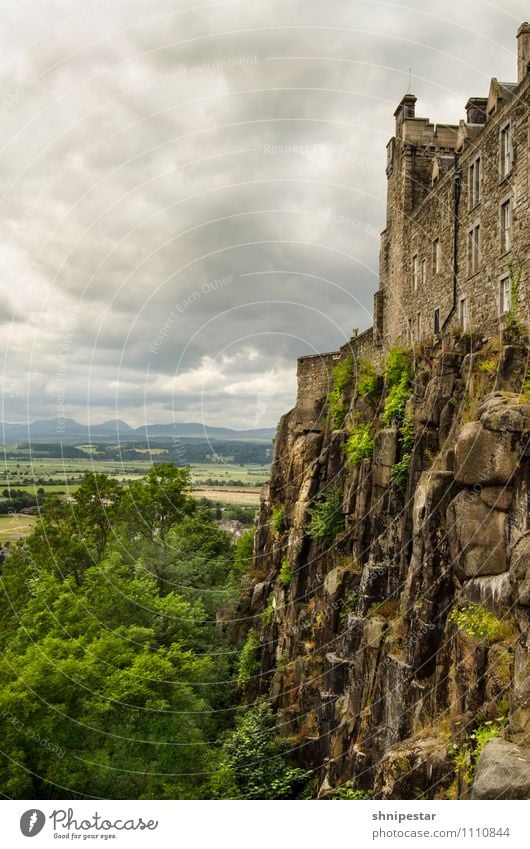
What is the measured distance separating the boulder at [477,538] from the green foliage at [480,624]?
0.76 m

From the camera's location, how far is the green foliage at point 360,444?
2245 centimetres

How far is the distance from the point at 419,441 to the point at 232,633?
86.1 feet

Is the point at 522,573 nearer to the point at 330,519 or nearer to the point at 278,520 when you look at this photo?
the point at 330,519

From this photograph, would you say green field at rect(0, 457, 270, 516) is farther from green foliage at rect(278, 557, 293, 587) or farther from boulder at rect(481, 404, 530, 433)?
boulder at rect(481, 404, 530, 433)

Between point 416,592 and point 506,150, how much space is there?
1468cm

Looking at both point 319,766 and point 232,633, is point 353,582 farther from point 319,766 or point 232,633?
point 232,633

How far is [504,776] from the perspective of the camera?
26.9 feet

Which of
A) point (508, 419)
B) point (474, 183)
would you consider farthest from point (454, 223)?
point (508, 419)

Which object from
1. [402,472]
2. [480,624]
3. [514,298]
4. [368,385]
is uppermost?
[514,298]

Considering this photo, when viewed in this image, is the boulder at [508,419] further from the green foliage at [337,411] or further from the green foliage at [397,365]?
the green foliage at [337,411]

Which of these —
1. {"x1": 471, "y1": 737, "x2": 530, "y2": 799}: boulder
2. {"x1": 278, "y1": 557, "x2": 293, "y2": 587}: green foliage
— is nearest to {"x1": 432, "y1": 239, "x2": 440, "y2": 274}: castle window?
{"x1": 278, "y1": 557, "x2": 293, "y2": 587}: green foliage

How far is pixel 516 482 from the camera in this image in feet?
39.6

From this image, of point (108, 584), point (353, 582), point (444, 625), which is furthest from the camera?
point (108, 584)
